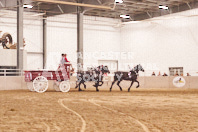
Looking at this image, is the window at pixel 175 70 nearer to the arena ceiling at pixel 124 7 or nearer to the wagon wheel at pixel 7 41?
the arena ceiling at pixel 124 7

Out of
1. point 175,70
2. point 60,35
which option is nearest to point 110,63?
point 60,35

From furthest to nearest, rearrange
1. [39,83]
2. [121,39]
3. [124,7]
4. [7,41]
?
1. [121,39]
2. [124,7]
3. [7,41]
4. [39,83]

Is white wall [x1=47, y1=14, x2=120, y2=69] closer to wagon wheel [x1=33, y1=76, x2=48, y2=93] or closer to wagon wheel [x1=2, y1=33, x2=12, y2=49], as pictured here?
wagon wheel [x1=2, y1=33, x2=12, y2=49]

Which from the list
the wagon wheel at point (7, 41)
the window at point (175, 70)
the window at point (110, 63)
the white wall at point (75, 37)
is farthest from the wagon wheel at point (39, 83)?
the window at point (110, 63)

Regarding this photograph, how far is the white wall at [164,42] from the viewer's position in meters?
29.5

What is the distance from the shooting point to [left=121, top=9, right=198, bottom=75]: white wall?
29.5m

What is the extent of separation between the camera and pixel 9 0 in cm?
2455

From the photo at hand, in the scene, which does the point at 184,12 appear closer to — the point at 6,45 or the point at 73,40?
the point at 73,40

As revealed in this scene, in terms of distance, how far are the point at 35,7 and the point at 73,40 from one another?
570cm

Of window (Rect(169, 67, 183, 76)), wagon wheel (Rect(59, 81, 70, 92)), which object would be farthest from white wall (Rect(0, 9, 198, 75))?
wagon wheel (Rect(59, 81, 70, 92))

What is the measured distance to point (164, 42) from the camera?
32281 mm

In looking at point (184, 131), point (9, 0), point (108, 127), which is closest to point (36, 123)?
point (108, 127)

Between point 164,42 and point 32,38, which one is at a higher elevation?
point 32,38

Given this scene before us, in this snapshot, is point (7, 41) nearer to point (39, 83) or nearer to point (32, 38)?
point (32, 38)
